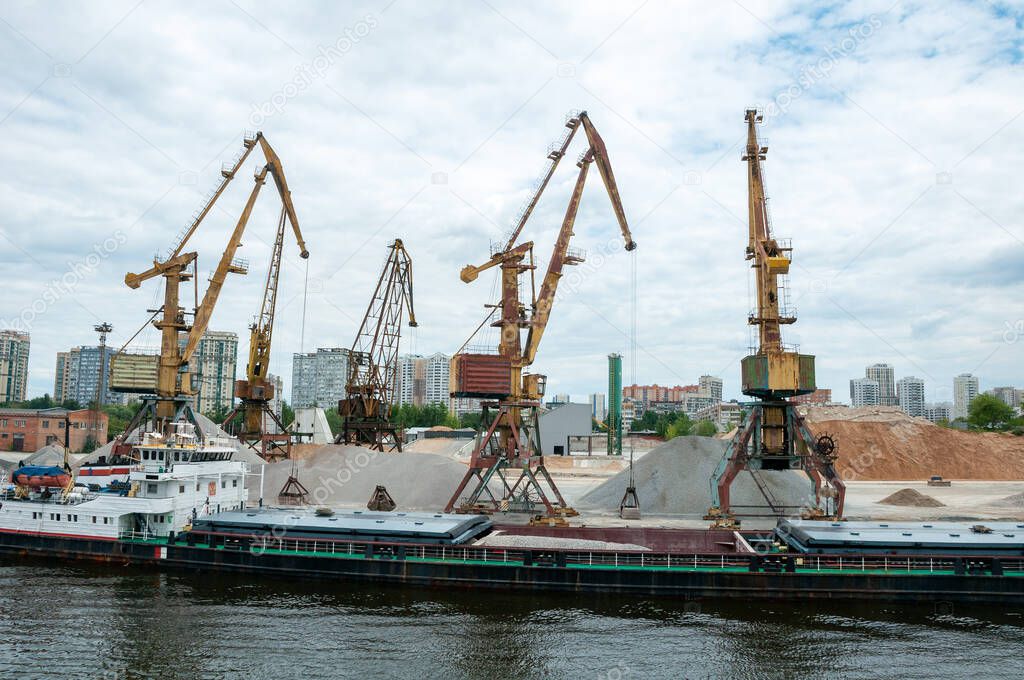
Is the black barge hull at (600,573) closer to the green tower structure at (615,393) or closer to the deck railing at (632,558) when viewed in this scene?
the deck railing at (632,558)

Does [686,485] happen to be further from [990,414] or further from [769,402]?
[990,414]

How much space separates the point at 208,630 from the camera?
25312 mm

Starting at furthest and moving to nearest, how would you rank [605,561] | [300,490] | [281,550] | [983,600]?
[300,490] < [281,550] < [605,561] < [983,600]

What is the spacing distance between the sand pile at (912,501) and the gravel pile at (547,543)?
35015 millimetres

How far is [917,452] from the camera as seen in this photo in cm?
9006

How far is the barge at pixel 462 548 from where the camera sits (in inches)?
1182

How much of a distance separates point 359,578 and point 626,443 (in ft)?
426

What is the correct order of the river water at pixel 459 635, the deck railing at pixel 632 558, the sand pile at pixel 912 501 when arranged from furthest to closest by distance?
the sand pile at pixel 912 501 < the deck railing at pixel 632 558 < the river water at pixel 459 635

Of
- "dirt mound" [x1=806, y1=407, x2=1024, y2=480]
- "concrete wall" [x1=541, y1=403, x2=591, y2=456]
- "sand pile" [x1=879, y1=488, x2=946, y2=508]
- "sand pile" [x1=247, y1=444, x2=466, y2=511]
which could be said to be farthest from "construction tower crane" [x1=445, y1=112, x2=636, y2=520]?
"concrete wall" [x1=541, y1=403, x2=591, y2=456]

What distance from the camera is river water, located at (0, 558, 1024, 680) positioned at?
22.0 metres

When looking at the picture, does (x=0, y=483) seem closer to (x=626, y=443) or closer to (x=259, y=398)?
(x=259, y=398)

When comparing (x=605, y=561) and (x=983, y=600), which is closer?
(x=983, y=600)

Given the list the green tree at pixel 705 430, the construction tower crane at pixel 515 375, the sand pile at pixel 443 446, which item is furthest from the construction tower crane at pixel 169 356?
the green tree at pixel 705 430

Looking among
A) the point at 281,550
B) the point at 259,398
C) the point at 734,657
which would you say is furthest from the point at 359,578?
the point at 259,398
